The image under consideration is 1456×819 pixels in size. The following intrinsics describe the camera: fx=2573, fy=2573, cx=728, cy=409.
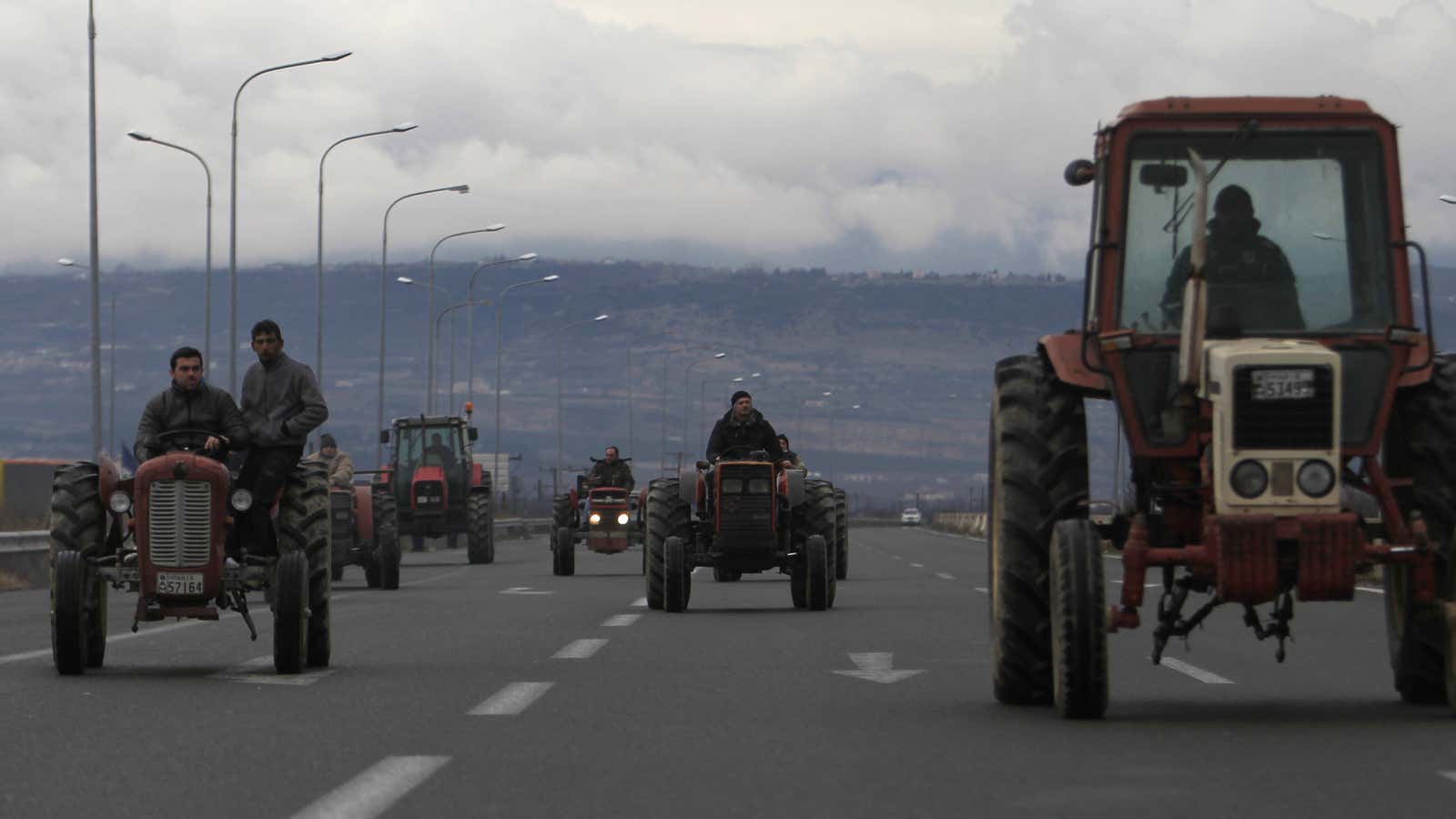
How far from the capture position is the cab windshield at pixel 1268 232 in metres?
12.0

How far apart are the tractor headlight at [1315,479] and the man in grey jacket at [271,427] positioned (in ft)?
21.3

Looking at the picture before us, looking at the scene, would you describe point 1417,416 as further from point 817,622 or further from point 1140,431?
point 817,622

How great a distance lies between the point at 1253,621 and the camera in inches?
486

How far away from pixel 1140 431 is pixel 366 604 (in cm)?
1539

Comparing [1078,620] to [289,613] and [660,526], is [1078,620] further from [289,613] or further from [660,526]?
[660,526]

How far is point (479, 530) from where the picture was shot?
147 ft

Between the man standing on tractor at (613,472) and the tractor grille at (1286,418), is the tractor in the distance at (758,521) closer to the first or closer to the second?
the tractor grille at (1286,418)

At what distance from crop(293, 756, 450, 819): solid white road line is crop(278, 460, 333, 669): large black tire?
5.67 m

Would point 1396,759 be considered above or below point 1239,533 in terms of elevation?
below

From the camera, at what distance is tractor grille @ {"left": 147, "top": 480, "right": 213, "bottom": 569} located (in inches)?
588

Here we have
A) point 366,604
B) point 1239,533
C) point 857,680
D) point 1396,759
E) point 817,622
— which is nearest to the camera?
point 1396,759

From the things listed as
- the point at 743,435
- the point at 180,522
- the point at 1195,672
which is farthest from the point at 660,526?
the point at 1195,672

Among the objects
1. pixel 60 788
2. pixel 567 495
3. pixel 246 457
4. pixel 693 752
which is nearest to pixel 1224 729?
pixel 693 752

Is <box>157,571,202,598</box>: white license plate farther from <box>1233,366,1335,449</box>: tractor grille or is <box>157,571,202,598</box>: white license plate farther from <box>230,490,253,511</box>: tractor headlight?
<box>1233,366,1335,449</box>: tractor grille
